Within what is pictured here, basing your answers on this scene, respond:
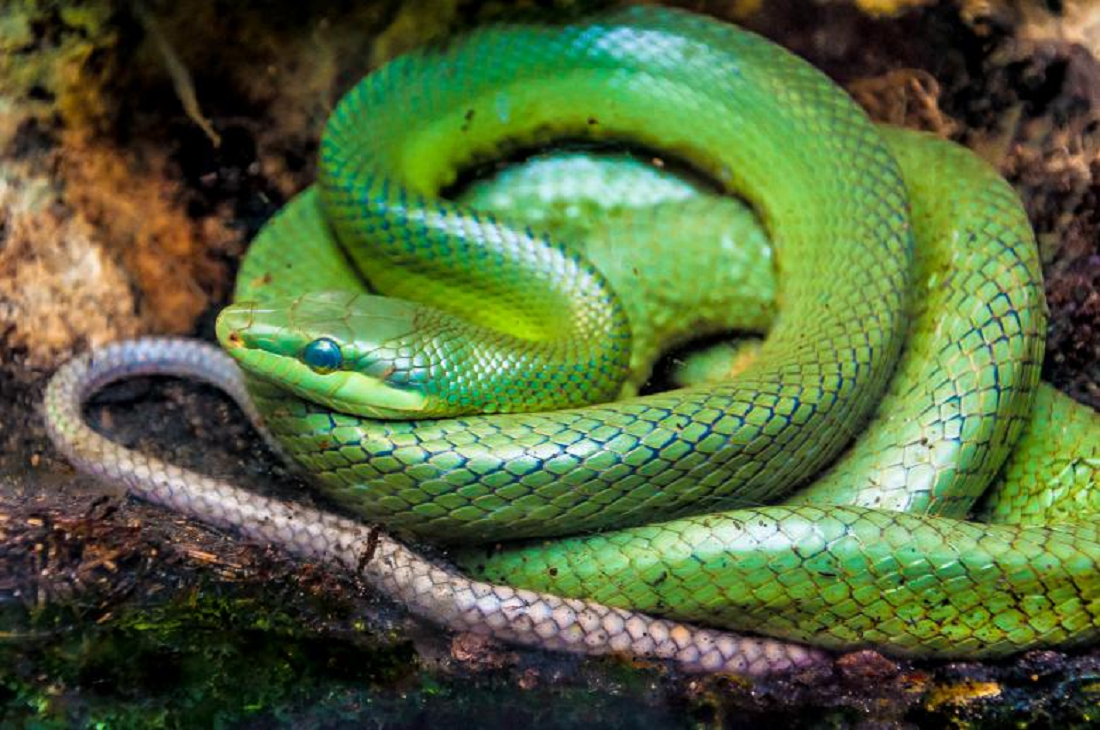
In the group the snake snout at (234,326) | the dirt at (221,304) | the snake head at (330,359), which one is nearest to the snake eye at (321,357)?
the snake head at (330,359)

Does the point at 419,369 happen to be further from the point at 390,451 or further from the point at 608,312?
the point at 608,312

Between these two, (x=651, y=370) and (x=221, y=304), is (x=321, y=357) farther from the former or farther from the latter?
(x=651, y=370)

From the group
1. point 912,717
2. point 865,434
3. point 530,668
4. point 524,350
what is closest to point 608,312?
point 524,350

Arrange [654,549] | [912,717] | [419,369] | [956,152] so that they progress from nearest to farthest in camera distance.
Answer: [912,717] → [654,549] → [419,369] → [956,152]

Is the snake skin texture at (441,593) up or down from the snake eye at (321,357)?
down

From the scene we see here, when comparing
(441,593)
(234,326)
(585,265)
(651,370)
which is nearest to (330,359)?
(234,326)

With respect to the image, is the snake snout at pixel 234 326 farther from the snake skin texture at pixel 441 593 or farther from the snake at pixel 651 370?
the snake skin texture at pixel 441 593

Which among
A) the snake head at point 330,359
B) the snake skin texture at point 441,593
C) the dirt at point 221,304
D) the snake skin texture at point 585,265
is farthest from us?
the snake head at point 330,359
